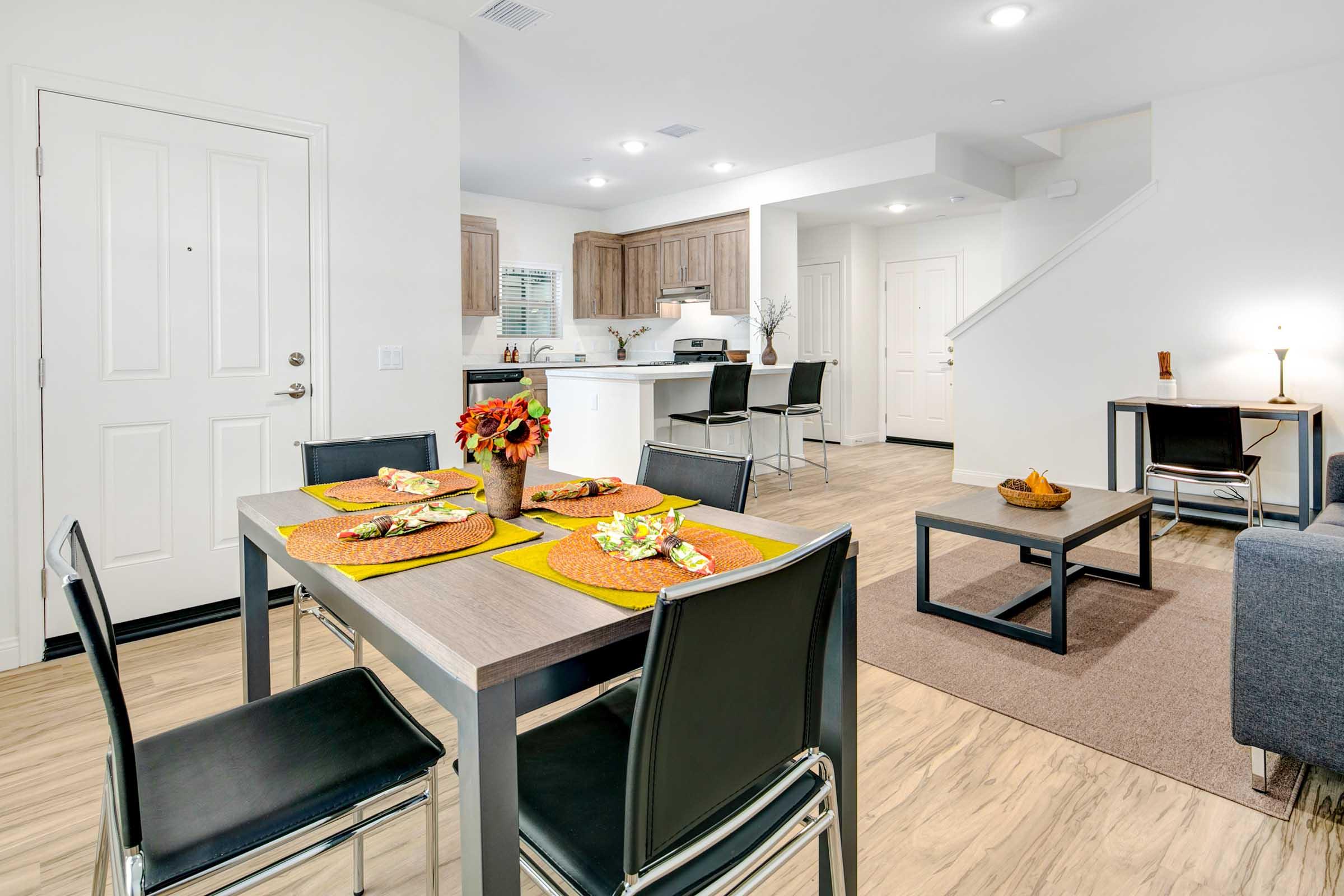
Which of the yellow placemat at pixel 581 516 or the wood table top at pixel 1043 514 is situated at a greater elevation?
the yellow placemat at pixel 581 516

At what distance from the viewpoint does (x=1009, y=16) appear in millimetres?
3646

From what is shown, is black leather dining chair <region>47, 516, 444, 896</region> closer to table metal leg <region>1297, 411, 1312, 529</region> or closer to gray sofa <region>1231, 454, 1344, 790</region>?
gray sofa <region>1231, 454, 1344, 790</region>

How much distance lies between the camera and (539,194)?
759cm

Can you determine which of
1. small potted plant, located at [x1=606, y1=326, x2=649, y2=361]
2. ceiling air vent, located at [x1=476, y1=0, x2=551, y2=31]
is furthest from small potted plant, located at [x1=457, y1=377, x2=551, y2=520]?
small potted plant, located at [x1=606, y1=326, x2=649, y2=361]

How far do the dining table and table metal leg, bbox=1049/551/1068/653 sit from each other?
1.54m

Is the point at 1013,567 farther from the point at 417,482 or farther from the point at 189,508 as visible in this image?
the point at 189,508

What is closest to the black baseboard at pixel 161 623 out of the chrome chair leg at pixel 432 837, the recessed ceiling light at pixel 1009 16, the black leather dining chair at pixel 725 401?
the chrome chair leg at pixel 432 837

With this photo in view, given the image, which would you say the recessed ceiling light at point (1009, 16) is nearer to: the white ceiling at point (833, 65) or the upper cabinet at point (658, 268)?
the white ceiling at point (833, 65)

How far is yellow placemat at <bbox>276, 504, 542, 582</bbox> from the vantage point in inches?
49.2

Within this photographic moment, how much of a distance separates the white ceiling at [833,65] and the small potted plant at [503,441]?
2.68 metres

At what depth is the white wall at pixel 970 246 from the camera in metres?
7.35

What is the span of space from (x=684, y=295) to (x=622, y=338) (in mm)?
1373

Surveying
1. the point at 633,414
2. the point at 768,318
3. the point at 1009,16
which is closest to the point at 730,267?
the point at 768,318

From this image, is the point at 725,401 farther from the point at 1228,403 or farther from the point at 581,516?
the point at 581,516
